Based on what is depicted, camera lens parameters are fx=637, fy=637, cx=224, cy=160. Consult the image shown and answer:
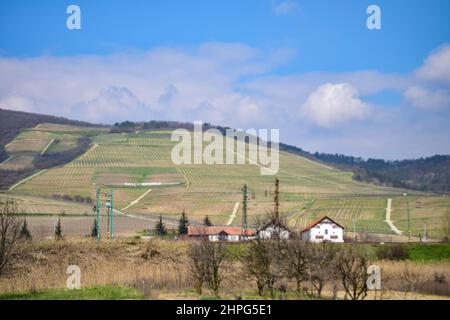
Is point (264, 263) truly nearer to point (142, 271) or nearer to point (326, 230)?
point (142, 271)

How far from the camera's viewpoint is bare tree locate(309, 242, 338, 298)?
26047 mm

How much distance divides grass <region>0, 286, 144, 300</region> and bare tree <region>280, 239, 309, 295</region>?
7067 millimetres

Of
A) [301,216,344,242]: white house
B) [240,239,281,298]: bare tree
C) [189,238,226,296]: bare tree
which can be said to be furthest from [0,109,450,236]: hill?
[240,239,281,298]: bare tree

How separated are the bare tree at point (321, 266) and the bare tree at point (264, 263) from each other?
1.61 metres

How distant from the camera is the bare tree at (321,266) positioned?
85.5 feet

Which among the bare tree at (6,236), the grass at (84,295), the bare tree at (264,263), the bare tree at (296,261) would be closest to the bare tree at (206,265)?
the bare tree at (264,263)

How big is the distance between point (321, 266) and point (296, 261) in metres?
2.40

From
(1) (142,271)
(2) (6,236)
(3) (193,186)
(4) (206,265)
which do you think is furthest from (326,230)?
(3) (193,186)

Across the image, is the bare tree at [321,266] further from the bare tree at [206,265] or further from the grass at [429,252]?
the grass at [429,252]

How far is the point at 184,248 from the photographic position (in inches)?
1719

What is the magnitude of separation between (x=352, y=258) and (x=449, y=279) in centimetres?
1366

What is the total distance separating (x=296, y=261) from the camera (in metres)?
28.6
